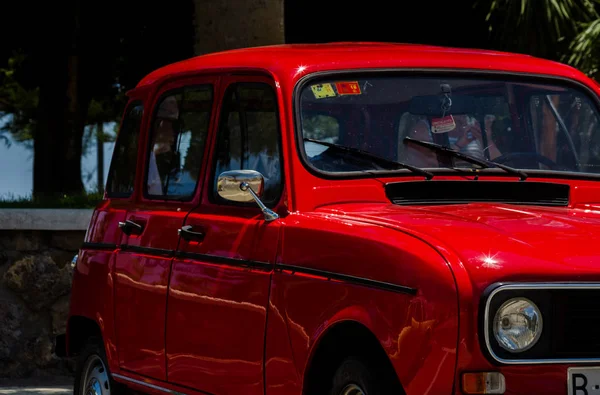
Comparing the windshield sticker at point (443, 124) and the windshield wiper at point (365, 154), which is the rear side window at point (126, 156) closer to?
the windshield wiper at point (365, 154)

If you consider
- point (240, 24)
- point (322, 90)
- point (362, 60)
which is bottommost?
point (322, 90)

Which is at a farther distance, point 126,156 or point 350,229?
point 126,156

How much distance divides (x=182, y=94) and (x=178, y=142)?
8.8 inches

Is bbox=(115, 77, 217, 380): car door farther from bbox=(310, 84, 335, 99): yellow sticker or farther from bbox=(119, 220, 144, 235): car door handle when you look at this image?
bbox=(310, 84, 335, 99): yellow sticker

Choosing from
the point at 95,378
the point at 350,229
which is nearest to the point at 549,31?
the point at 95,378

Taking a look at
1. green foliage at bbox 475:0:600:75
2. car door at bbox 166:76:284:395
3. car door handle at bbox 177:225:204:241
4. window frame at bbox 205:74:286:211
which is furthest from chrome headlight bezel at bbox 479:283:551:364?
green foliage at bbox 475:0:600:75

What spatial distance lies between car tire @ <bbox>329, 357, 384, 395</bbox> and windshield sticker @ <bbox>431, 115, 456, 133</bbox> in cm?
140

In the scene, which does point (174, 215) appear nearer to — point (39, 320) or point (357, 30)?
point (39, 320)

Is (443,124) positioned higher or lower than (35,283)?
higher

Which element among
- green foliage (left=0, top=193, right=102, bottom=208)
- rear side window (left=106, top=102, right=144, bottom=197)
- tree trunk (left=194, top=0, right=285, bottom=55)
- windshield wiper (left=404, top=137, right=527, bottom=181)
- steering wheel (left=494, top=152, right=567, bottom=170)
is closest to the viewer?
windshield wiper (left=404, top=137, right=527, bottom=181)

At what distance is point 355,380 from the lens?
4910 mm

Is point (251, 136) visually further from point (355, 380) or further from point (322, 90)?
point (355, 380)

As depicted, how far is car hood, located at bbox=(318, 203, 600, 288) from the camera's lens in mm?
4566

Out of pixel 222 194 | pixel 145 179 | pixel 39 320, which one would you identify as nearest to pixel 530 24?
pixel 39 320
